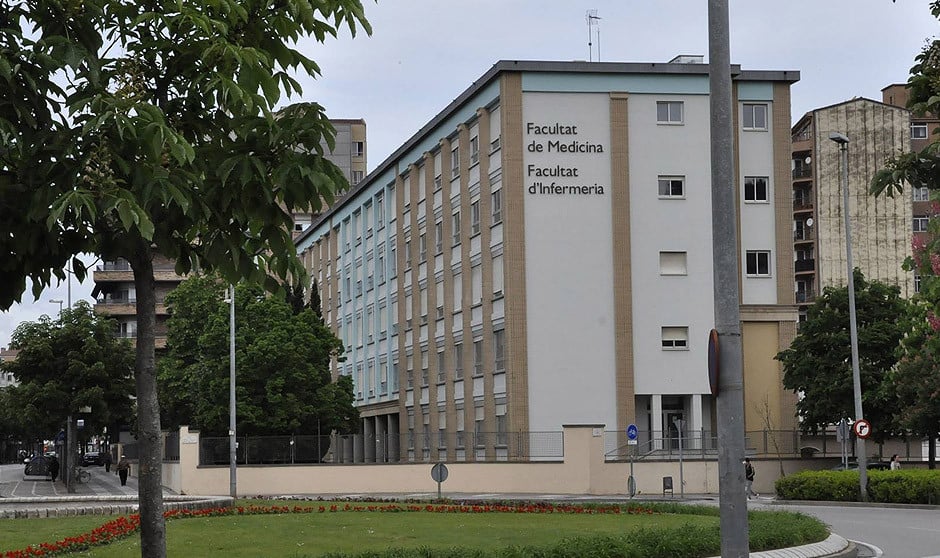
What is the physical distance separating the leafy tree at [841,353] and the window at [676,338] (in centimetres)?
486

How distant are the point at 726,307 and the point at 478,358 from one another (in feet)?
171

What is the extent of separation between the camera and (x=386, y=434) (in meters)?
78.4

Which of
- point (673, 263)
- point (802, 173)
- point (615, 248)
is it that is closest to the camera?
point (615, 248)

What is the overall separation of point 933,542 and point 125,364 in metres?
47.2

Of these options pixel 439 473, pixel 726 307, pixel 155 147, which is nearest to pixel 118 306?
pixel 439 473

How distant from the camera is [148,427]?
9.67 m

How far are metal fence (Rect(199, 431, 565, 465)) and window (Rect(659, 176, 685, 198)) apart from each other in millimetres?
11498

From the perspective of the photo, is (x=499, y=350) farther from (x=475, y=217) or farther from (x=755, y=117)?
(x=755, y=117)

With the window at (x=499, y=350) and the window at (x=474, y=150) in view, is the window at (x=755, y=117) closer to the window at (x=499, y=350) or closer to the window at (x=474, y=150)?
the window at (x=474, y=150)

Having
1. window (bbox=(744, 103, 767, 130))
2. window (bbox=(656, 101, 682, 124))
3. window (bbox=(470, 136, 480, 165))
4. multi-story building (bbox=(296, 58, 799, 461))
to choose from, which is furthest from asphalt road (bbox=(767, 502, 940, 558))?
window (bbox=(470, 136, 480, 165))

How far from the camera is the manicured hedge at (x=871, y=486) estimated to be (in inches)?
1567

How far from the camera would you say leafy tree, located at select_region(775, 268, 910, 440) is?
196 ft

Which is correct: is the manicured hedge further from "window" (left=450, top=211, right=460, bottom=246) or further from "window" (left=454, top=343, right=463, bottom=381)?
"window" (left=450, top=211, right=460, bottom=246)

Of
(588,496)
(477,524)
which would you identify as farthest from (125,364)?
(477,524)
